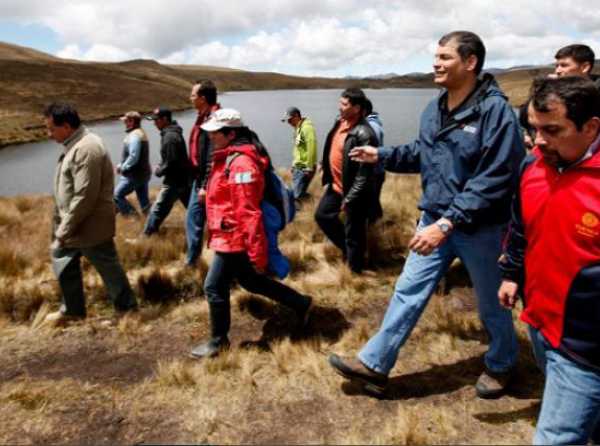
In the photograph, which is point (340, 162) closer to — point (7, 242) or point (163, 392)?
point (163, 392)

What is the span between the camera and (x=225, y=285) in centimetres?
440

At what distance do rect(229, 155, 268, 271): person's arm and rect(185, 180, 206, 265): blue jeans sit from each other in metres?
2.12

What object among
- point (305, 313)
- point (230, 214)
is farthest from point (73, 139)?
point (305, 313)

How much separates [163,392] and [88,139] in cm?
252

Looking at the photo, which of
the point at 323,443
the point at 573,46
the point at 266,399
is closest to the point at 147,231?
the point at 266,399

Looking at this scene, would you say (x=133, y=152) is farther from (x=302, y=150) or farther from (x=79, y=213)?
(x=79, y=213)

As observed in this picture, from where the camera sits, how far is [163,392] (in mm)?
3840

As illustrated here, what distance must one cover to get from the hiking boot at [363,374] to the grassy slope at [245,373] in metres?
0.12

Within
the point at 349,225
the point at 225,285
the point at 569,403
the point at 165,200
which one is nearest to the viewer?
the point at 569,403

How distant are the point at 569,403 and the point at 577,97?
1.27 meters

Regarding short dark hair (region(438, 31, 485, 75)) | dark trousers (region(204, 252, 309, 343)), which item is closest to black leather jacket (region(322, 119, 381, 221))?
dark trousers (region(204, 252, 309, 343))

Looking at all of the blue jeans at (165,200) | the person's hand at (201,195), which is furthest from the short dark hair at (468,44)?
the blue jeans at (165,200)

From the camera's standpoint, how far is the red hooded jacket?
13.3 ft

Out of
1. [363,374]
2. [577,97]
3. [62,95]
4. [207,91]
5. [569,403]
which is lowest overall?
[363,374]
